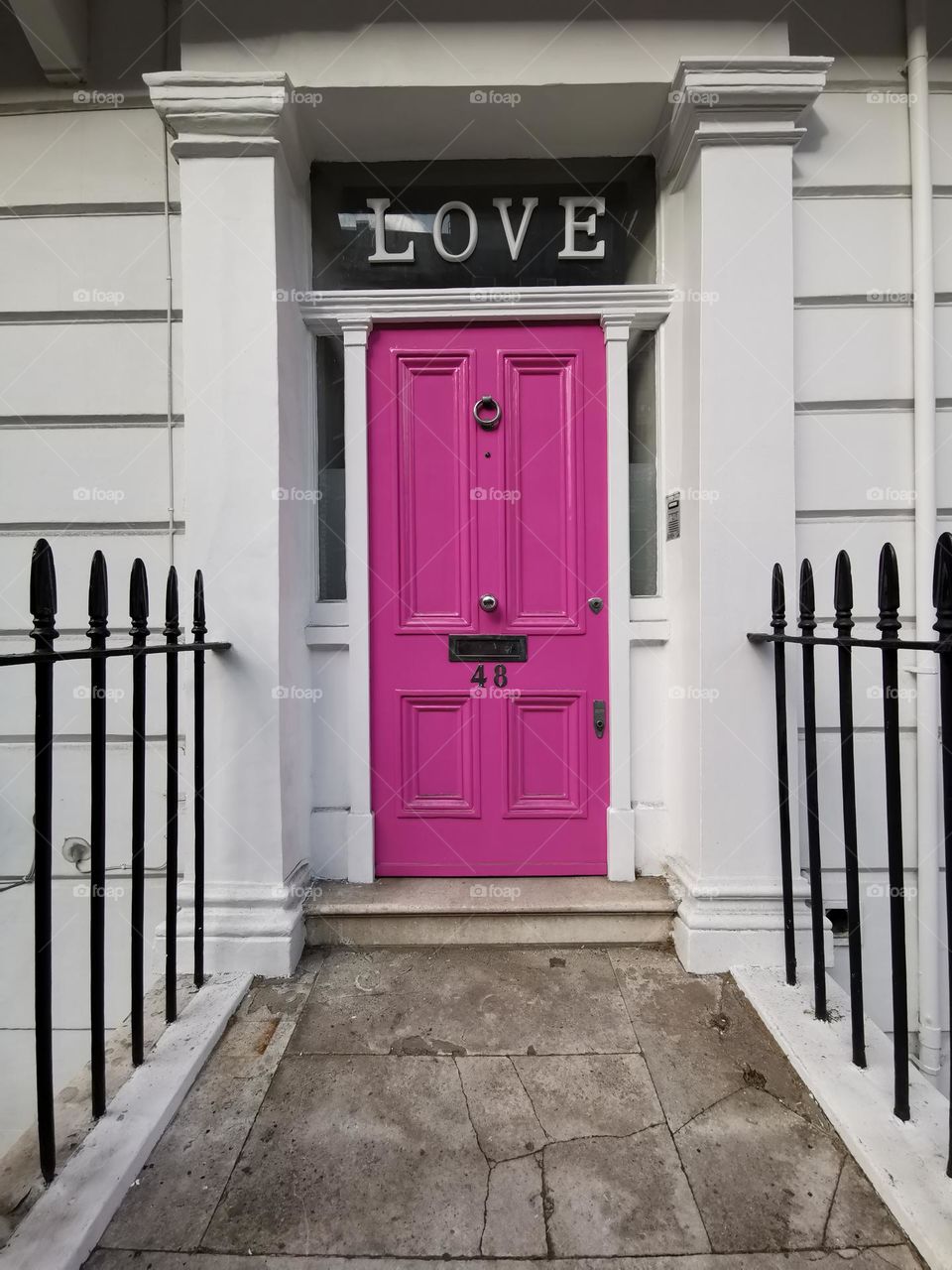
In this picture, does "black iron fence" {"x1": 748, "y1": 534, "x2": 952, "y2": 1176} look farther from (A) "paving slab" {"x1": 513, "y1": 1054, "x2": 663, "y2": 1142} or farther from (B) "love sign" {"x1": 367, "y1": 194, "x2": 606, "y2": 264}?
(B) "love sign" {"x1": 367, "y1": 194, "x2": 606, "y2": 264}

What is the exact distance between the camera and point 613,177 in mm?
2861

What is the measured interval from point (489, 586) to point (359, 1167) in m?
2.06

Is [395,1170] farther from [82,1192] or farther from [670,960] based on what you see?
[670,960]

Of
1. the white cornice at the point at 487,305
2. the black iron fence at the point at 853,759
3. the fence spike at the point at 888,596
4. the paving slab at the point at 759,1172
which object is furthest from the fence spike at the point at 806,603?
the white cornice at the point at 487,305

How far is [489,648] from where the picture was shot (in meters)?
2.82

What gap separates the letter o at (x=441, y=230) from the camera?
2.83m

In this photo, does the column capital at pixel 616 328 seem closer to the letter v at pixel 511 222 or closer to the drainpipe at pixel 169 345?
the letter v at pixel 511 222

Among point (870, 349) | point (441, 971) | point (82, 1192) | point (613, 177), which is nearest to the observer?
point (82, 1192)

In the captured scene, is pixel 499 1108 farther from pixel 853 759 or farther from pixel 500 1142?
pixel 853 759

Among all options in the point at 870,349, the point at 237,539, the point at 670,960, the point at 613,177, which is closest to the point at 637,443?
the point at 870,349

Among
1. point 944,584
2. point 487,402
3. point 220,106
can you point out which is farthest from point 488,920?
point 220,106

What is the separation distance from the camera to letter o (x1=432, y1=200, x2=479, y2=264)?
2830 mm

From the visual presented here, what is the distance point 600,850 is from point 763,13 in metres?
3.58

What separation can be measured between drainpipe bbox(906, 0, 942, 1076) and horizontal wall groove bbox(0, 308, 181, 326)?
3.27 m
